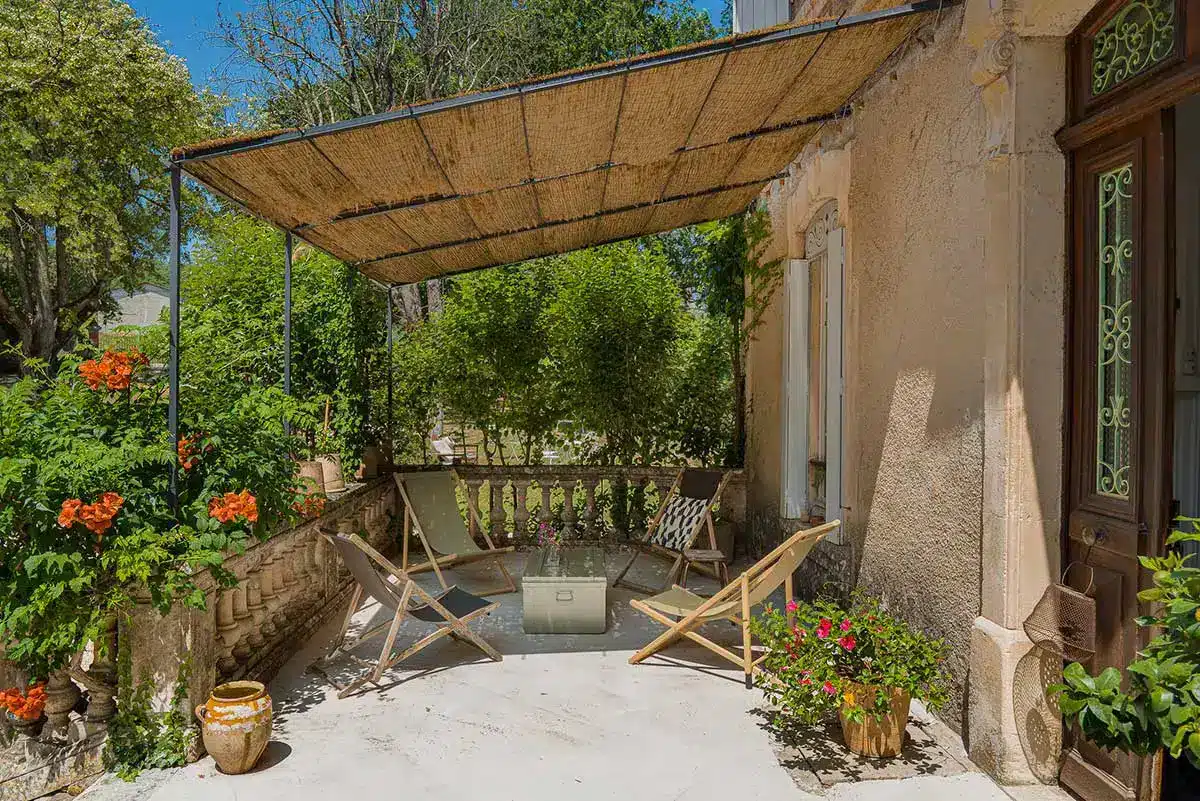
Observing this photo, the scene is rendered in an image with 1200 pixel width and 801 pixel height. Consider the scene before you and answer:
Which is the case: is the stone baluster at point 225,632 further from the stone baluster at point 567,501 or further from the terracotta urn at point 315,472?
the stone baluster at point 567,501

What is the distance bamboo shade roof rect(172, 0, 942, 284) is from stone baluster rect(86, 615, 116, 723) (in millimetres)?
2063

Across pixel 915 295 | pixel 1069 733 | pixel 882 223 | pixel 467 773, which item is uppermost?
pixel 882 223

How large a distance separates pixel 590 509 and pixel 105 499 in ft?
17.1

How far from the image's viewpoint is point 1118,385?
2848 mm

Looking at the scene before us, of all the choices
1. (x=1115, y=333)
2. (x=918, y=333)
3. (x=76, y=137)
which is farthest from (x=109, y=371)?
(x=76, y=137)

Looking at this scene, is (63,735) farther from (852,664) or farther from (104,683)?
(852,664)

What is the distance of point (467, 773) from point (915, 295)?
119 inches

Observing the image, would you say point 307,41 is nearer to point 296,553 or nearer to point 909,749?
point 296,553

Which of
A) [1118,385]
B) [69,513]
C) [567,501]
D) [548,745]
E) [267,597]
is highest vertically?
[1118,385]

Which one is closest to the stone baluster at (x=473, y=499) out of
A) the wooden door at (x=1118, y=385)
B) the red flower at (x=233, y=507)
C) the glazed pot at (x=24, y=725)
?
the red flower at (x=233, y=507)

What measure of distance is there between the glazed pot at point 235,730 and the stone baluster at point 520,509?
4.65 meters

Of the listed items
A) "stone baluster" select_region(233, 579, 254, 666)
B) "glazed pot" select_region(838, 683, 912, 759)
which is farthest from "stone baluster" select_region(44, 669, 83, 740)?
"glazed pot" select_region(838, 683, 912, 759)

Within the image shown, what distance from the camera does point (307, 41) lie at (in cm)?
1574

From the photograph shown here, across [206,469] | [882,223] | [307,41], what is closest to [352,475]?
[206,469]
